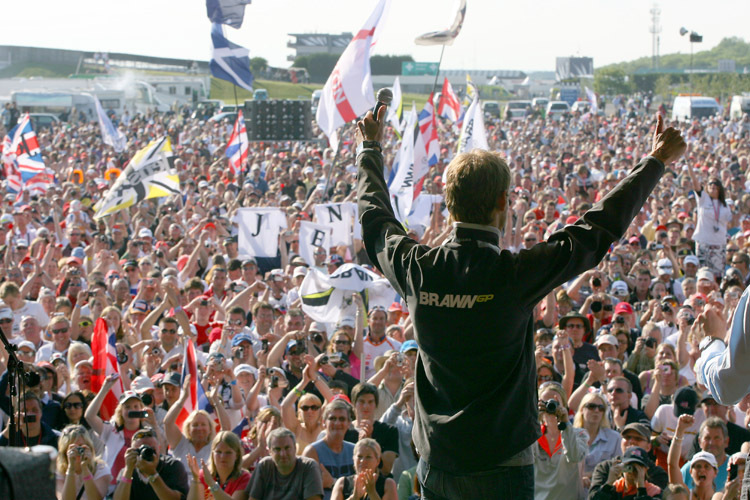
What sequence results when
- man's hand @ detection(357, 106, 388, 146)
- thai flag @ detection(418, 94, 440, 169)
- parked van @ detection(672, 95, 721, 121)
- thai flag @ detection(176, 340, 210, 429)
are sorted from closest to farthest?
man's hand @ detection(357, 106, 388, 146) → thai flag @ detection(176, 340, 210, 429) → thai flag @ detection(418, 94, 440, 169) → parked van @ detection(672, 95, 721, 121)

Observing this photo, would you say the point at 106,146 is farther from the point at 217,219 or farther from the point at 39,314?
the point at 39,314

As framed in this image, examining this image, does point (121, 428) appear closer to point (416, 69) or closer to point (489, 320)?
point (489, 320)

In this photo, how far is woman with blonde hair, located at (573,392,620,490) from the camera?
684cm

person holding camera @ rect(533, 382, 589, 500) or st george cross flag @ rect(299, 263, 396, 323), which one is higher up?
st george cross flag @ rect(299, 263, 396, 323)

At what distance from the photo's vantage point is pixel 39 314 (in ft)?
35.0

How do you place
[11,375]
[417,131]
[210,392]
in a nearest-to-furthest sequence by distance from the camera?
[11,375] < [210,392] < [417,131]

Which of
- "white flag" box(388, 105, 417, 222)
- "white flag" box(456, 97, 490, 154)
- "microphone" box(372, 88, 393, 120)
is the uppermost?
"microphone" box(372, 88, 393, 120)

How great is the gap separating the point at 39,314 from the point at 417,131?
7457mm

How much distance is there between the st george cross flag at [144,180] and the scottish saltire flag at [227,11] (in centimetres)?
288

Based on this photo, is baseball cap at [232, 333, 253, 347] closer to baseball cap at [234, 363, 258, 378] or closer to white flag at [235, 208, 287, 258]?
baseball cap at [234, 363, 258, 378]

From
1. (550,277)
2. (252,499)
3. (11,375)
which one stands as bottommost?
(252,499)

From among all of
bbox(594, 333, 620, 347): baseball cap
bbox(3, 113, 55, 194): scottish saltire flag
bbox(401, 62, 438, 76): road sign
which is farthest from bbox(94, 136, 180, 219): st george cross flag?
bbox(401, 62, 438, 76): road sign

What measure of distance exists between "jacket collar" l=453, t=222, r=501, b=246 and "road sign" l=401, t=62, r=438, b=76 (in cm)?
9111

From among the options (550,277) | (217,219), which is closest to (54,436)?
(550,277)
